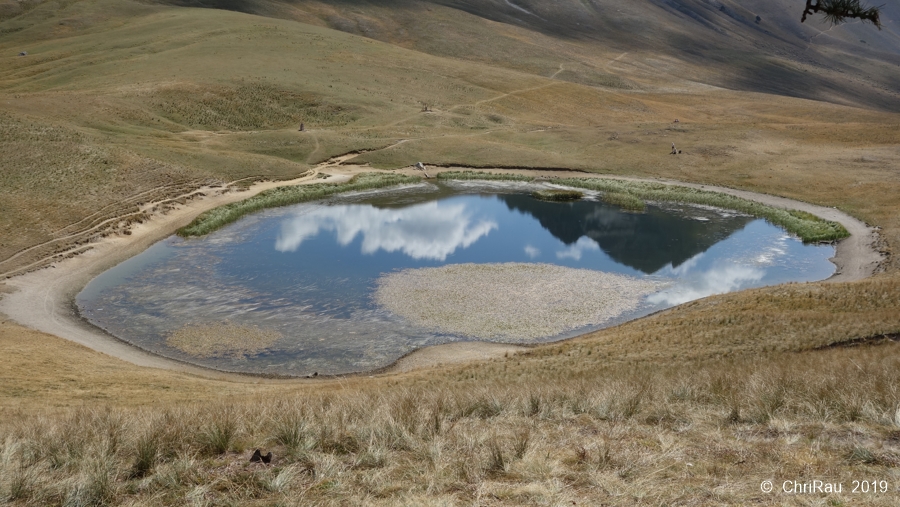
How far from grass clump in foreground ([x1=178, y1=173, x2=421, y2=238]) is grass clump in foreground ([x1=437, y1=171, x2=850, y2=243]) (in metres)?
6.01

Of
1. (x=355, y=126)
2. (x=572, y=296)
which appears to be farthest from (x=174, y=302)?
(x=355, y=126)

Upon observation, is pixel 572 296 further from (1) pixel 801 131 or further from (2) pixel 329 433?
(1) pixel 801 131

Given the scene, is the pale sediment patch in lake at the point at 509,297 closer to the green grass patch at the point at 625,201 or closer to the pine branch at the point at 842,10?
the green grass patch at the point at 625,201

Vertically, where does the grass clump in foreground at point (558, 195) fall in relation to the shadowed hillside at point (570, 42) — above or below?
below

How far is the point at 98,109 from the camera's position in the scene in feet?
210

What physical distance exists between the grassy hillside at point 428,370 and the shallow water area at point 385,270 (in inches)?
149

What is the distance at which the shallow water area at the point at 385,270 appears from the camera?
27453mm

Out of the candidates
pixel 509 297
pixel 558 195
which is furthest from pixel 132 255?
pixel 558 195

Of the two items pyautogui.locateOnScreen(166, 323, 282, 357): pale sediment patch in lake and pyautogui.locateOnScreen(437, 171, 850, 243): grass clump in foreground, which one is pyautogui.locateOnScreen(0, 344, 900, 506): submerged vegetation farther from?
pyautogui.locateOnScreen(437, 171, 850, 243): grass clump in foreground

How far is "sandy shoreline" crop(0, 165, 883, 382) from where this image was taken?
25359 millimetres

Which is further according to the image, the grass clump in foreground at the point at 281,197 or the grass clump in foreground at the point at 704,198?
the grass clump in foreground at the point at 704,198

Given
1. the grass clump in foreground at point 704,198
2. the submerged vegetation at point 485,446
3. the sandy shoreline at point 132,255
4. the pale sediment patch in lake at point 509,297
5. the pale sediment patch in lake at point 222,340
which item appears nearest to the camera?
the submerged vegetation at point 485,446
